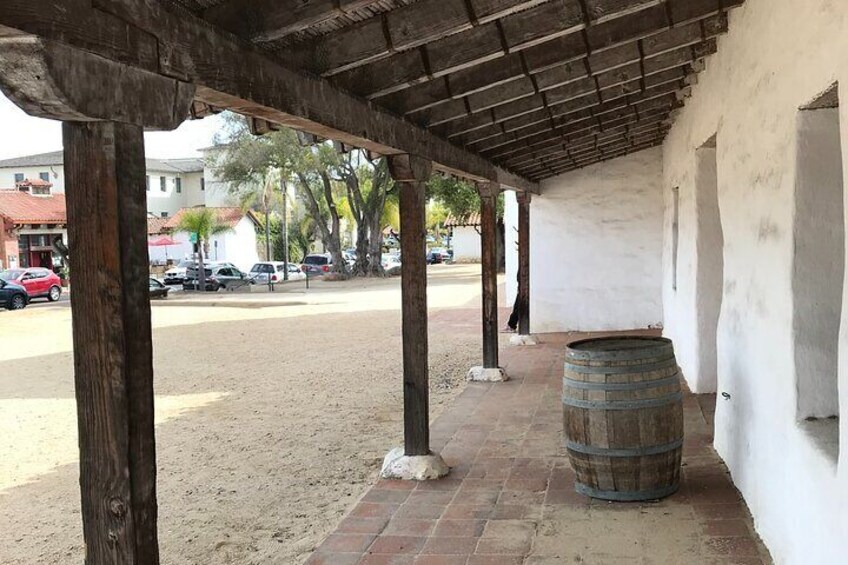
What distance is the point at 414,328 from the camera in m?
5.53

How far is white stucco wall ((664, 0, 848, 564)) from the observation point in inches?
115

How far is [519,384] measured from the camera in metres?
8.62

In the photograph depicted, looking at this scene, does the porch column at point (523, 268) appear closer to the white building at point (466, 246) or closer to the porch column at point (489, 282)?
the porch column at point (489, 282)

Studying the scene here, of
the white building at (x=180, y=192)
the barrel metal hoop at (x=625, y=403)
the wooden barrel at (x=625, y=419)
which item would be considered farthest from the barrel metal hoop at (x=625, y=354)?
the white building at (x=180, y=192)

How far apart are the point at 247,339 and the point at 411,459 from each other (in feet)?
32.8

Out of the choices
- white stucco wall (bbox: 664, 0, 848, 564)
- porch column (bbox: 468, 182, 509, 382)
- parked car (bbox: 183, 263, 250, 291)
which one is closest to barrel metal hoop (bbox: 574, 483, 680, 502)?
white stucco wall (bbox: 664, 0, 848, 564)

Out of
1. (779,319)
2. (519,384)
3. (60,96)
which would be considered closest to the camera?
(60,96)

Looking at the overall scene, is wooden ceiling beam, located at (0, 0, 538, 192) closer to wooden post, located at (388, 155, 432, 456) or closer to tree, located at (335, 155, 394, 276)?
wooden post, located at (388, 155, 432, 456)

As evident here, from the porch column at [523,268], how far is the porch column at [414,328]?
5.69 metres

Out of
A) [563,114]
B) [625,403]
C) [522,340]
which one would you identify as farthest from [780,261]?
[522,340]

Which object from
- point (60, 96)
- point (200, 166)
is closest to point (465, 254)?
point (200, 166)

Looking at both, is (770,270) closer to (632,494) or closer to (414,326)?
(632,494)

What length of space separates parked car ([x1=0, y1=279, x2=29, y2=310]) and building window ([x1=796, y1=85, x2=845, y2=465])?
25.1m

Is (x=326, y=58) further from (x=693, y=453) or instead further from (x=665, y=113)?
(x=665, y=113)
